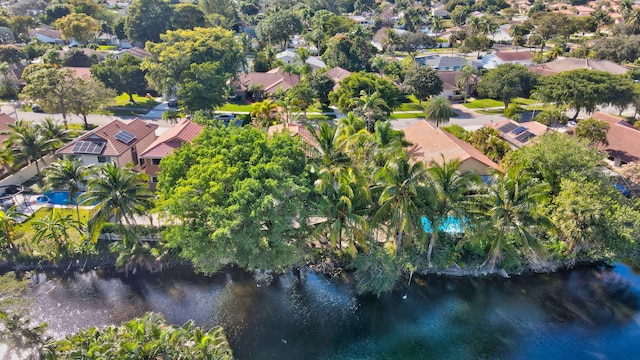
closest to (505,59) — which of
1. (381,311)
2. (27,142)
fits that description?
(381,311)

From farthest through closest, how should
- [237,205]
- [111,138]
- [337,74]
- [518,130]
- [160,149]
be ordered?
1. [337,74]
2. [518,130]
3. [111,138]
4. [160,149]
5. [237,205]

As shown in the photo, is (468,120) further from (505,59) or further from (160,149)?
(160,149)

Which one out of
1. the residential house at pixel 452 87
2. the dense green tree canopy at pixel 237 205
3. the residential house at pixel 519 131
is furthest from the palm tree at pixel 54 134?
the residential house at pixel 452 87

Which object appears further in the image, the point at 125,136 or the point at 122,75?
the point at 122,75

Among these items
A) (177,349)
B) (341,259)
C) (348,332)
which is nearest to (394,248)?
(341,259)

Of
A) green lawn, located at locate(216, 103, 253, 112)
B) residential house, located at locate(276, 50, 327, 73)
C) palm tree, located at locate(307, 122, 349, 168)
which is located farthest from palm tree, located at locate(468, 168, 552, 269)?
residential house, located at locate(276, 50, 327, 73)

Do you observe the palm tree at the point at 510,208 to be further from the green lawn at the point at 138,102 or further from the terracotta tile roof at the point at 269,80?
the green lawn at the point at 138,102

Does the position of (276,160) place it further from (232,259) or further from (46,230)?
(46,230)
